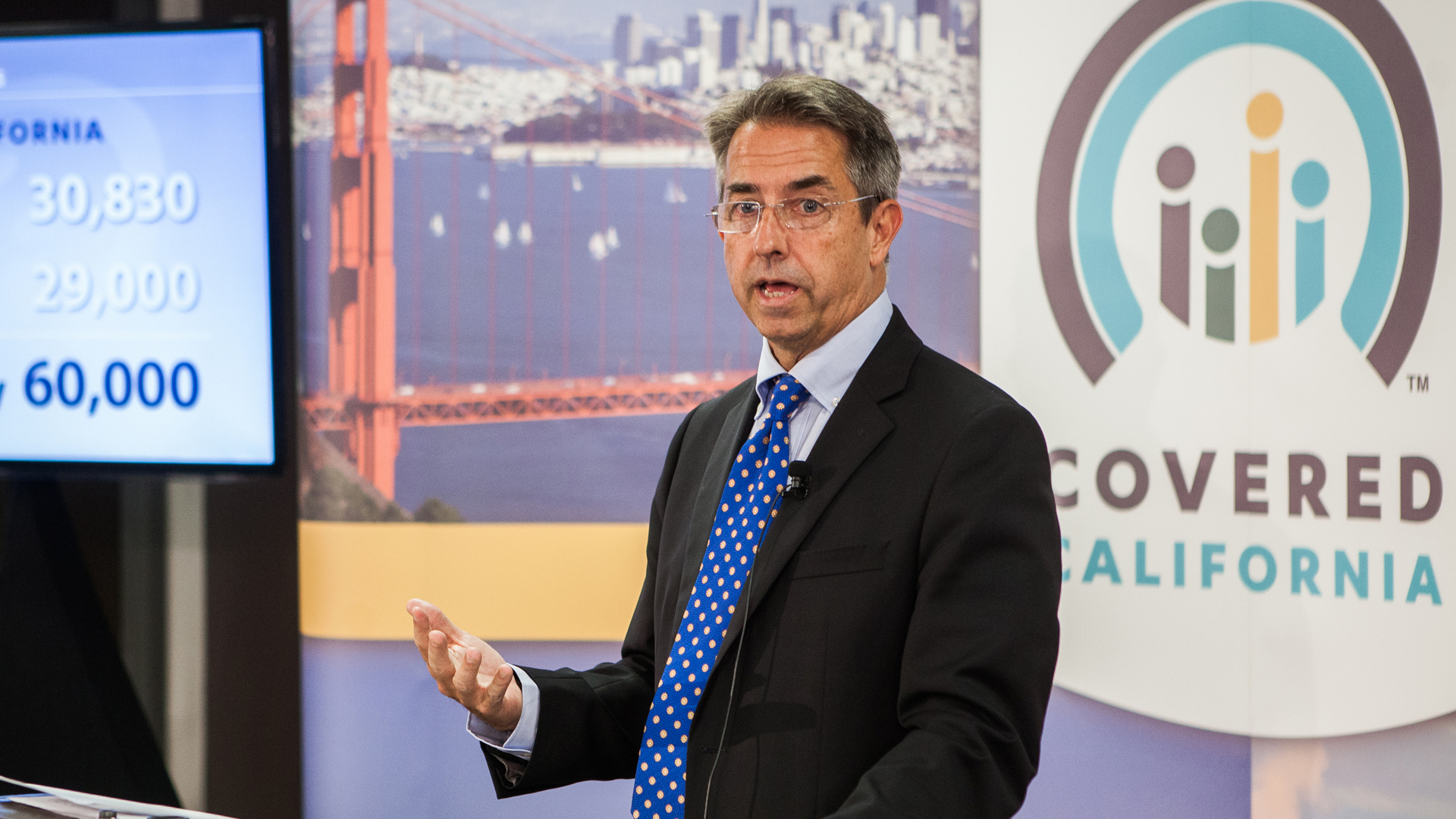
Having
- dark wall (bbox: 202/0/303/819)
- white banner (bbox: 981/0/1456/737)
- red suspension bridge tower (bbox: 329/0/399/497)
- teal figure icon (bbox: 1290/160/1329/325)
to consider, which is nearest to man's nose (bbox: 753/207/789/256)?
white banner (bbox: 981/0/1456/737)

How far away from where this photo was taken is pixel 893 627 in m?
1.25

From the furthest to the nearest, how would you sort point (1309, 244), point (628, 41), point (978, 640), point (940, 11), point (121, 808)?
point (628, 41) < point (940, 11) < point (1309, 244) < point (121, 808) < point (978, 640)

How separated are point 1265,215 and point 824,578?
1483 mm

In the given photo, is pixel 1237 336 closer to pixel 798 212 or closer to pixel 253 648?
pixel 798 212

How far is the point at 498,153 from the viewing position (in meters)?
2.63

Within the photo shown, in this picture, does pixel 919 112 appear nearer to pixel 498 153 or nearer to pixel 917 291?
pixel 917 291

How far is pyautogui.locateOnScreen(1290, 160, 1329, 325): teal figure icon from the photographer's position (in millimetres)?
2188

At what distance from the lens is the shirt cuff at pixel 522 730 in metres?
1.40

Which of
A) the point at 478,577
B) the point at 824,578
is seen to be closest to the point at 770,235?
the point at 824,578

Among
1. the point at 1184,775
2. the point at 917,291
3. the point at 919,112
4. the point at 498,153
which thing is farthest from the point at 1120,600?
the point at 498,153

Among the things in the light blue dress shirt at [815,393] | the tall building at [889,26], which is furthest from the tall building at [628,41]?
the light blue dress shirt at [815,393]

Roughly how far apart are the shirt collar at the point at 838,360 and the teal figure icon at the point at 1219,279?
1.16 metres

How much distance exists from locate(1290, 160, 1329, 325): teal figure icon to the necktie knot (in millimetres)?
1337

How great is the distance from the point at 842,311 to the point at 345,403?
1.69m
